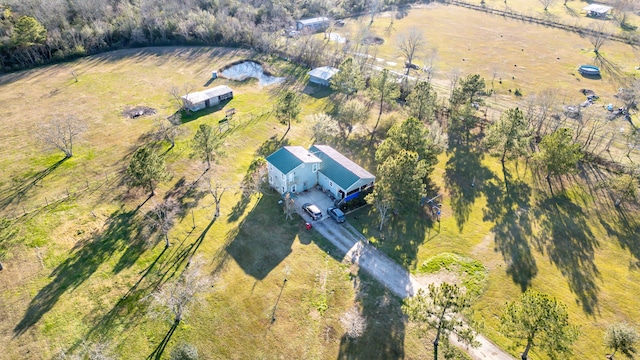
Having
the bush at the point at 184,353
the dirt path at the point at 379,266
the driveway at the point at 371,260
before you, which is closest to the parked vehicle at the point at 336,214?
the driveway at the point at 371,260

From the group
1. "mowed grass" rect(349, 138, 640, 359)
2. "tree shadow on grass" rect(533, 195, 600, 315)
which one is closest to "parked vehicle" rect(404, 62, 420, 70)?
"mowed grass" rect(349, 138, 640, 359)

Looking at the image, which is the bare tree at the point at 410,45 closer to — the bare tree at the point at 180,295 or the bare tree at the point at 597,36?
the bare tree at the point at 597,36

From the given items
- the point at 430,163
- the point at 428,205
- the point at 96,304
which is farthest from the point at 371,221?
the point at 96,304

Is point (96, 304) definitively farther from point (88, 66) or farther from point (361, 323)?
point (88, 66)

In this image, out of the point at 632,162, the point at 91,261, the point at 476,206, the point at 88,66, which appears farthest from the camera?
the point at 88,66

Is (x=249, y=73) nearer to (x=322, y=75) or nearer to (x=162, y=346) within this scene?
(x=322, y=75)

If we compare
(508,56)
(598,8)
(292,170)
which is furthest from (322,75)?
(598,8)
